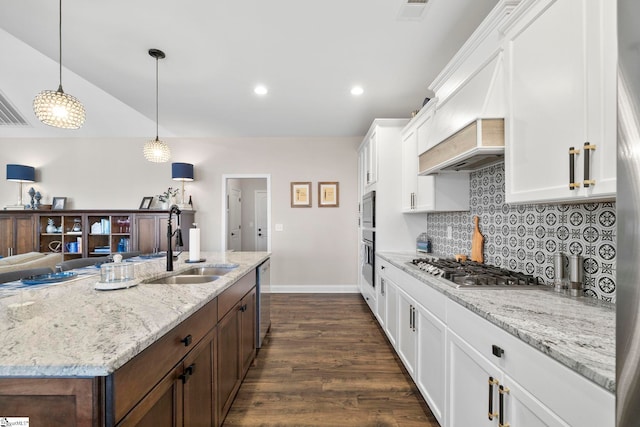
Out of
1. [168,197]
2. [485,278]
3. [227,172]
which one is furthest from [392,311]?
[168,197]

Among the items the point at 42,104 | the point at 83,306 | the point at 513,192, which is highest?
the point at 42,104

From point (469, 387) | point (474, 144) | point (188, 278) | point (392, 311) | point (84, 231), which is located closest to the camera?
point (469, 387)

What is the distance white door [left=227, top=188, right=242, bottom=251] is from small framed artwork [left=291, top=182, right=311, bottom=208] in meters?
1.73

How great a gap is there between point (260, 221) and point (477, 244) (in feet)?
19.0

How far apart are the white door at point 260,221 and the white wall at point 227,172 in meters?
2.32

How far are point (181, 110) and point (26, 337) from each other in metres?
3.51

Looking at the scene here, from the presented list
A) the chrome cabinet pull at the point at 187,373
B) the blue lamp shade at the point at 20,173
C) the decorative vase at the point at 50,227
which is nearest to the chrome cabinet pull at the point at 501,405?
the chrome cabinet pull at the point at 187,373

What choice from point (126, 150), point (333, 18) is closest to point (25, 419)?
point (333, 18)

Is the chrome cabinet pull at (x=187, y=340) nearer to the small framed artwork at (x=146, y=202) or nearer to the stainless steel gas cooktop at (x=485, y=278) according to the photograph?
the stainless steel gas cooktop at (x=485, y=278)

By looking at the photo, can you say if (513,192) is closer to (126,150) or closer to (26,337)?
(26,337)

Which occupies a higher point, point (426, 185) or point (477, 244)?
point (426, 185)

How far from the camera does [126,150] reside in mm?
4898

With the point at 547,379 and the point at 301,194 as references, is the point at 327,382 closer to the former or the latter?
the point at 547,379

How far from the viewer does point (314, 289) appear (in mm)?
4793
